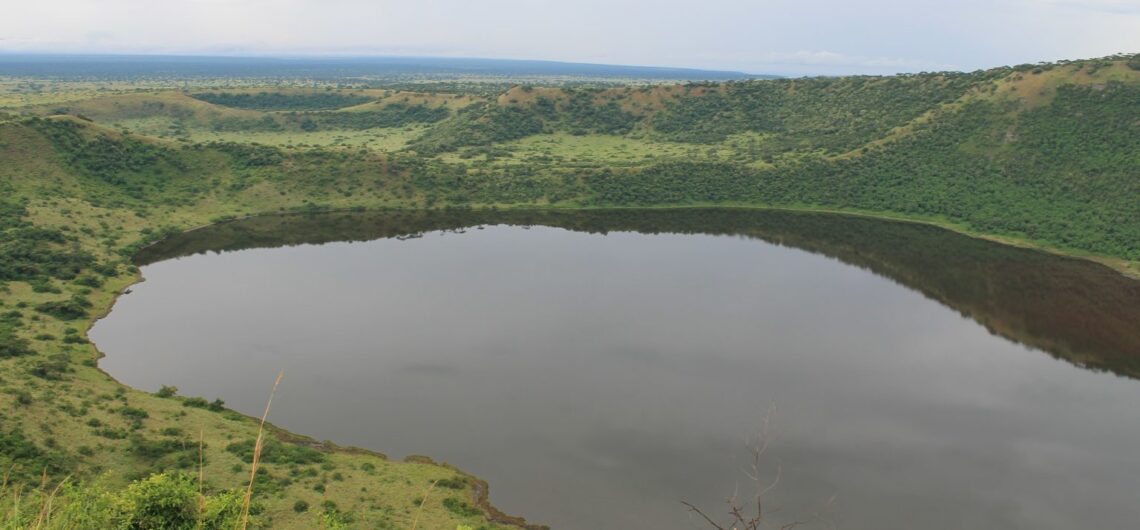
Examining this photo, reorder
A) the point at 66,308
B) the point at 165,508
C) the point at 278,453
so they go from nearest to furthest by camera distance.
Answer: the point at 165,508
the point at 278,453
the point at 66,308

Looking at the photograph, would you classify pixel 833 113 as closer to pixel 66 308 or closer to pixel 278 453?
pixel 66 308

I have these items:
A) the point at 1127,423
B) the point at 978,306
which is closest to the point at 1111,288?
the point at 978,306

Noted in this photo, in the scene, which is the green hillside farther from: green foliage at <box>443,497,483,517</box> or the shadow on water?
the shadow on water

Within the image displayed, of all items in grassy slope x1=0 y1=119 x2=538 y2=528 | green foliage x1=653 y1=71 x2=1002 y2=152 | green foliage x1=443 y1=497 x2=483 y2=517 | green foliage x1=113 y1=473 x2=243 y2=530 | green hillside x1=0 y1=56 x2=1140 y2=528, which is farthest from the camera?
green foliage x1=653 y1=71 x2=1002 y2=152

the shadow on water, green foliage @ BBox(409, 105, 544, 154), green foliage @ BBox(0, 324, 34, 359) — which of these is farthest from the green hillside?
the shadow on water

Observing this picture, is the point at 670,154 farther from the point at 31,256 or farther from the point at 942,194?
the point at 31,256

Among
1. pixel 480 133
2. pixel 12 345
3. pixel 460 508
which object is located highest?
pixel 480 133

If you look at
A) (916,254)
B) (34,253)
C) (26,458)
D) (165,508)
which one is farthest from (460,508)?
(916,254)
